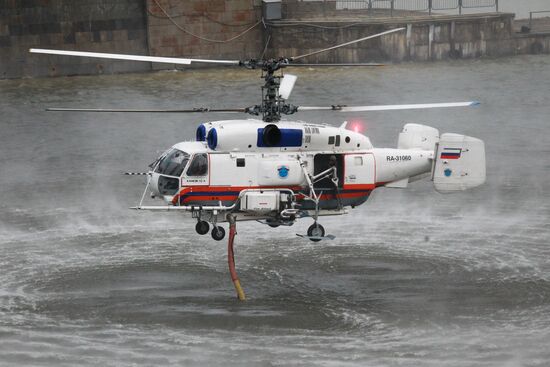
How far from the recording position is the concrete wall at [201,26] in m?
56.9

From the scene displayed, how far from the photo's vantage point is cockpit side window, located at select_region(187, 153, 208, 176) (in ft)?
85.4

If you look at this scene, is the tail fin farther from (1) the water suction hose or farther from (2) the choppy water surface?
(1) the water suction hose

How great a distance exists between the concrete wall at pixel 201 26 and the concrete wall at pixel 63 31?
0.73 meters

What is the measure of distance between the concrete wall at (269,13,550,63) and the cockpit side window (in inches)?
1255

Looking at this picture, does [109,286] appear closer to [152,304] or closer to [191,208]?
[152,304]

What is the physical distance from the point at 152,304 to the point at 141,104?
29054mm

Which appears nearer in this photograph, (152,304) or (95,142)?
(152,304)

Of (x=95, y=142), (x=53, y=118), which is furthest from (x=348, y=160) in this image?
(x=53, y=118)

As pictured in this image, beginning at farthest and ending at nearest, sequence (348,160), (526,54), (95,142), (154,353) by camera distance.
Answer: (526,54) < (95,142) < (348,160) < (154,353)

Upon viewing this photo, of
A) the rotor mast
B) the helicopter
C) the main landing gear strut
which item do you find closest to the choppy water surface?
the main landing gear strut

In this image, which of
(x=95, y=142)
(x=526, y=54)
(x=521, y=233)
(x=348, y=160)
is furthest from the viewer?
(x=526, y=54)

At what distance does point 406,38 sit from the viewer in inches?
2319

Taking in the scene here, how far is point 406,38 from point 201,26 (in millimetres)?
9574

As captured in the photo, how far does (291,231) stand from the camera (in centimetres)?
3381
